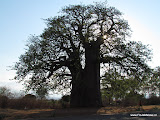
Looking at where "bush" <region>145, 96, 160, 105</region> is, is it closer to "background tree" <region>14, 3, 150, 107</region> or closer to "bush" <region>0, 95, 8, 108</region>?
"background tree" <region>14, 3, 150, 107</region>

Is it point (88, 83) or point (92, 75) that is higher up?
point (92, 75)

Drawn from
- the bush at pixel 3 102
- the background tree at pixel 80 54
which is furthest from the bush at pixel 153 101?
the bush at pixel 3 102

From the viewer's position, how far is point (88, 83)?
550 inches

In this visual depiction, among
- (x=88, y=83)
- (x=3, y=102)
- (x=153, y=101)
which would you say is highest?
(x=88, y=83)

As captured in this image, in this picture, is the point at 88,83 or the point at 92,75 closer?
the point at 88,83

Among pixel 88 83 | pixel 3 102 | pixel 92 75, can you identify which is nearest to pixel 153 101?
pixel 92 75

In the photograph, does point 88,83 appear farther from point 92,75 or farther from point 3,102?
point 3,102

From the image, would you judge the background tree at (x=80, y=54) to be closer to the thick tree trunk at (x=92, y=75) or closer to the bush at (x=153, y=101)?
the thick tree trunk at (x=92, y=75)

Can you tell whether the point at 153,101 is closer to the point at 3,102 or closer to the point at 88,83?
the point at 88,83

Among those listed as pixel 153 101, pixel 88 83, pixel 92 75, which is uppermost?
pixel 92 75

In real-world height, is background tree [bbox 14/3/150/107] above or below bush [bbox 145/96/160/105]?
above

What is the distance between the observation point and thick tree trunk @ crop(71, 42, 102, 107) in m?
13.6

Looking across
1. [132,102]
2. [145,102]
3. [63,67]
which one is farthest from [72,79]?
[145,102]

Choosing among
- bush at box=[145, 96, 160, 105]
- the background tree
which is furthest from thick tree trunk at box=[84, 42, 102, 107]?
bush at box=[145, 96, 160, 105]
